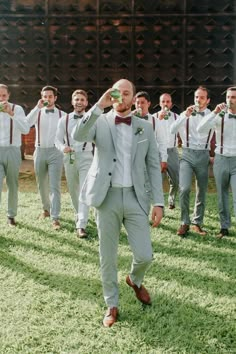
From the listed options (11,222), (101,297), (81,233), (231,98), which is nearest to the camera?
(101,297)

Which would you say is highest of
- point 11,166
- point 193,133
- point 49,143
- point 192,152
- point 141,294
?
point 193,133

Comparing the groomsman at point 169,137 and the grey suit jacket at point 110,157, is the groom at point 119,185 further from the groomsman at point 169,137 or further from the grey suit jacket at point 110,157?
the groomsman at point 169,137

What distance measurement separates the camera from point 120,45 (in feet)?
35.9

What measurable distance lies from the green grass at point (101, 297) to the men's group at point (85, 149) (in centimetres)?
35

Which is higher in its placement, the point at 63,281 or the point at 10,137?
the point at 10,137

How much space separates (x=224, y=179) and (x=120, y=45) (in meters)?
5.47

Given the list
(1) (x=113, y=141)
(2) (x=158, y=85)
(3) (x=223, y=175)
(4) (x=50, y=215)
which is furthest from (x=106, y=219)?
(2) (x=158, y=85)

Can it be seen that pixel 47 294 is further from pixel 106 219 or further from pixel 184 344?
pixel 184 344

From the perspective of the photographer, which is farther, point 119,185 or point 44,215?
point 44,215

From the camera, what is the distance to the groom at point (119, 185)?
4.00 m

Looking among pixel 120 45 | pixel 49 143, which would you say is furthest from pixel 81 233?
pixel 120 45

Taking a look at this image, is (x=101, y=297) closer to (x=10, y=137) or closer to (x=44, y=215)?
(x=10, y=137)

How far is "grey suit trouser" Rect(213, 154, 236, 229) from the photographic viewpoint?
6.36 metres

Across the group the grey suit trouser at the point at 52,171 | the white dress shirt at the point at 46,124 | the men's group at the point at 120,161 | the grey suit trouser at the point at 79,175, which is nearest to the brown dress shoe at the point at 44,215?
the men's group at the point at 120,161
